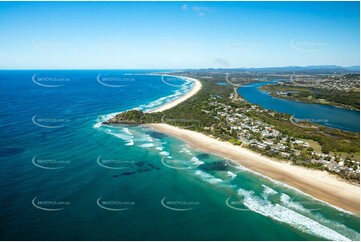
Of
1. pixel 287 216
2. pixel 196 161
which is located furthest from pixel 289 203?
pixel 196 161

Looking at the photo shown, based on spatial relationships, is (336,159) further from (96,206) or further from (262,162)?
(96,206)

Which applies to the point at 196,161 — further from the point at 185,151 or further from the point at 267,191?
the point at 267,191

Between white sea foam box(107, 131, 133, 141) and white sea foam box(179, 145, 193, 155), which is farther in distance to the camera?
Answer: white sea foam box(107, 131, 133, 141)

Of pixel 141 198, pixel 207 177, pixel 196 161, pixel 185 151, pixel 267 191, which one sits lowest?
pixel 141 198

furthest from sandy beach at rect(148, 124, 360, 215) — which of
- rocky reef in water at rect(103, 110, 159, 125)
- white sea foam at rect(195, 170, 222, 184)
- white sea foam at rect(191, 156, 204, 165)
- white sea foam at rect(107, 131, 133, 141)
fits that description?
rocky reef in water at rect(103, 110, 159, 125)

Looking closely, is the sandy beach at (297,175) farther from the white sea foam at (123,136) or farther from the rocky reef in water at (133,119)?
the rocky reef in water at (133,119)

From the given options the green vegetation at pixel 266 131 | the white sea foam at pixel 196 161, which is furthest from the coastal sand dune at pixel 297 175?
the white sea foam at pixel 196 161

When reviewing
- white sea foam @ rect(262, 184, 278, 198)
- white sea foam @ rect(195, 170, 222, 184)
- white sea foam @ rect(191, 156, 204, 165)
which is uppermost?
white sea foam @ rect(191, 156, 204, 165)

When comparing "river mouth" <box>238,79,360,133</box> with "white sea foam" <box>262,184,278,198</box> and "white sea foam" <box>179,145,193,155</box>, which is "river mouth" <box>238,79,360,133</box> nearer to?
"white sea foam" <box>179,145,193,155</box>
